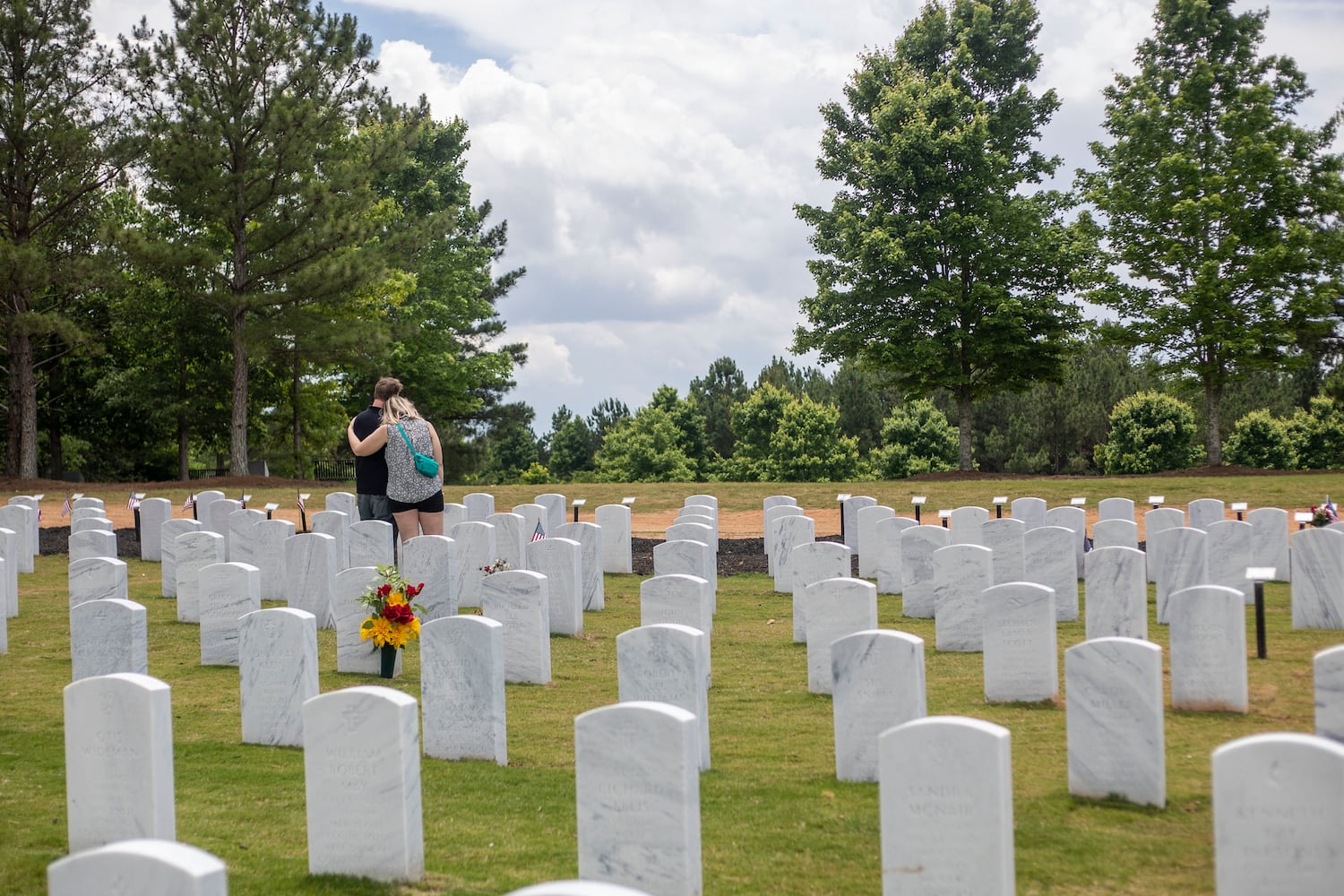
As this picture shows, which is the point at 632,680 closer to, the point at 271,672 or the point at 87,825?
the point at 271,672

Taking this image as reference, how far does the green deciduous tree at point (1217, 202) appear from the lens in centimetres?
2936

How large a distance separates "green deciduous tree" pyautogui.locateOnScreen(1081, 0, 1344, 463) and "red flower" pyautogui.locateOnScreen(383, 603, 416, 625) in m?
26.1

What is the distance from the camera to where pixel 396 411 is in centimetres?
1152

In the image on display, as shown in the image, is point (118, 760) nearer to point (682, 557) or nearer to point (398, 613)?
point (398, 613)

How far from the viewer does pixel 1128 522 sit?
43.3 ft

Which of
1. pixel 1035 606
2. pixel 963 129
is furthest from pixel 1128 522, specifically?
pixel 963 129

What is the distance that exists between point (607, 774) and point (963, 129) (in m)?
32.2

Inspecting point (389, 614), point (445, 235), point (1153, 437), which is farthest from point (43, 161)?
point (1153, 437)

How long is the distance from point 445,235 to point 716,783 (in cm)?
3172

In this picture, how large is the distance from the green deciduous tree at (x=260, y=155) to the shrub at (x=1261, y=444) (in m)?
32.6

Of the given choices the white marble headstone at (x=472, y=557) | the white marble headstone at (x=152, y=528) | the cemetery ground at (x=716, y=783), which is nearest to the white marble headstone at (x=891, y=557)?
the cemetery ground at (x=716, y=783)

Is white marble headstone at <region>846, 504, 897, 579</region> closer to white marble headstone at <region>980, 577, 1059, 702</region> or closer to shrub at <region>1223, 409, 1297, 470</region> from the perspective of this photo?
white marble headstone at <region>980, 577, 1059, 702</region>

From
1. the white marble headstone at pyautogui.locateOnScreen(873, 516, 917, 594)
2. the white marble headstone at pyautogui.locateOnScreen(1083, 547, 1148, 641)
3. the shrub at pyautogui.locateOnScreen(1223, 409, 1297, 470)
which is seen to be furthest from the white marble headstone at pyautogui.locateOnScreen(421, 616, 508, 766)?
the shrub at pyautogui.locateOnScreen(1223, 409, 1297, 470)

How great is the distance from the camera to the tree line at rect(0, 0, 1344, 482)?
29547mm
